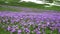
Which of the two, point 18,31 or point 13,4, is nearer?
point 18,31

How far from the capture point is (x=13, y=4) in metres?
3.24

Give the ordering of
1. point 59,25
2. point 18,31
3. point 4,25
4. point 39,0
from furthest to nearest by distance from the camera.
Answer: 1. point 39,0
2. point 4,25
3. point 59,25
4. point 18,31

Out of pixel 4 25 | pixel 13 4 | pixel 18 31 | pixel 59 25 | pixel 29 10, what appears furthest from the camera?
pixel 13 4

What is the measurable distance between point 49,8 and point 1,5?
0.99 metres

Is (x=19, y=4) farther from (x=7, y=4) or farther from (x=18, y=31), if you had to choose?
(x=18, y=31)

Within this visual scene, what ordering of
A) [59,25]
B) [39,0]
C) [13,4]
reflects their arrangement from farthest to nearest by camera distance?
[39,0], [13,4], [59,25]

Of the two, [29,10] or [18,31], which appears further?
[29,10]

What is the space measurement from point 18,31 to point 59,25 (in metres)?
0.56

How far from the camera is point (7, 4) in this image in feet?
10.4

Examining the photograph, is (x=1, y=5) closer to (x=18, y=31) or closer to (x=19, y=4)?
(x=19, y=4)

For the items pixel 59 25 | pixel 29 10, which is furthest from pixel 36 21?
pixel 29 10

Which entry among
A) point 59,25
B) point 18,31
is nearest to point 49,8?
point 59,25

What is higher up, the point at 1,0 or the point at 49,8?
the point at 1,0

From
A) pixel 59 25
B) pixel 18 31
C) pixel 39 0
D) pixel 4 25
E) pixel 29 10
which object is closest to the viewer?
pixel 18 31
